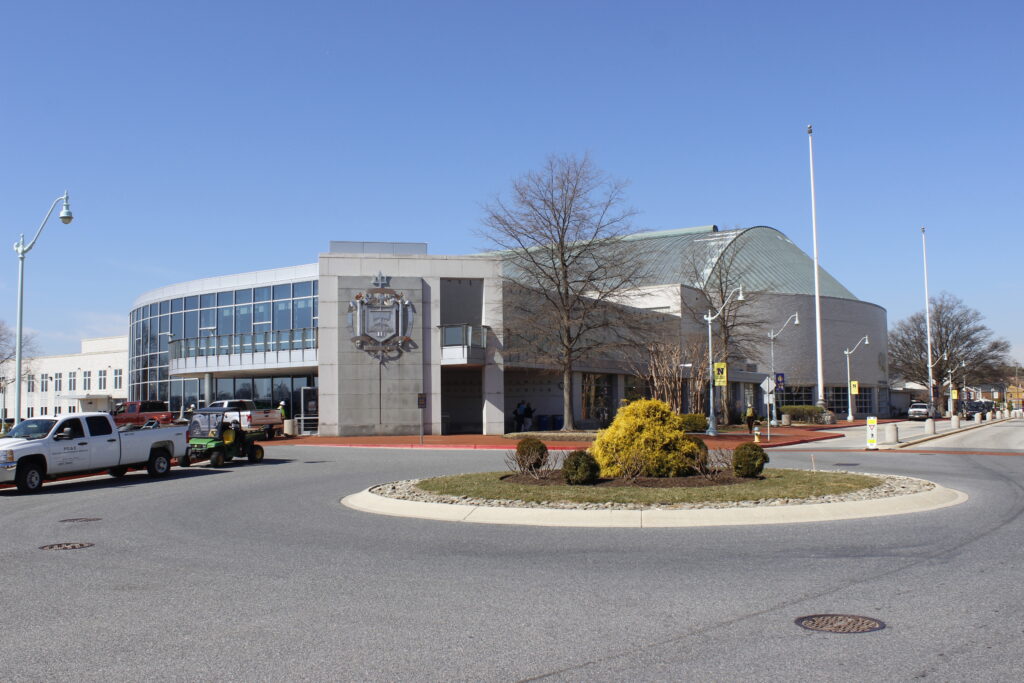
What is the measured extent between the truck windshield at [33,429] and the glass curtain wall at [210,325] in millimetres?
27748

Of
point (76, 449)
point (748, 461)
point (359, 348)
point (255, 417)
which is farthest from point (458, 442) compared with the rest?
point (748, 461)

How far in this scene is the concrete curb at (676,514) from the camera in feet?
41.7

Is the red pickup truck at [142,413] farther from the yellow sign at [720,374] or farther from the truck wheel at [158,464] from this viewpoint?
the yellow sign at [720,374]

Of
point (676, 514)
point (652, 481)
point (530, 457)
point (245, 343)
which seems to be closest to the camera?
point (676, 514)

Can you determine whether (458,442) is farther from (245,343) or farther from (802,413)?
(802,413)

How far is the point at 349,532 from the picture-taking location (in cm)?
1227

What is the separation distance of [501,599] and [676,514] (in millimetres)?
5894

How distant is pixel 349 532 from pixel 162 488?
9.07m

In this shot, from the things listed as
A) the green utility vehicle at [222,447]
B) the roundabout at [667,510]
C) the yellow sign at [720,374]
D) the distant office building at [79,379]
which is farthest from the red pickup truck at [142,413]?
the distant office building at [79,379]

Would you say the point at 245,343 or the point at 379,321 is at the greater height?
the point at 379,321

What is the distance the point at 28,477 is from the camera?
19.1 m

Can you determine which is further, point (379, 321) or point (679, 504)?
point (379, 321)

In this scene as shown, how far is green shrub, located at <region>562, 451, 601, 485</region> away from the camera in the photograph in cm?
1667

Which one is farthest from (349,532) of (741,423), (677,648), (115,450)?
(741,423)
